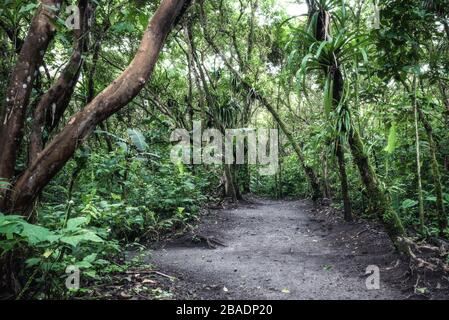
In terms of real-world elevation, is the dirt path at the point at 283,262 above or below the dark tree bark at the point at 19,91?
below

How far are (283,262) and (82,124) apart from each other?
323 centimetres

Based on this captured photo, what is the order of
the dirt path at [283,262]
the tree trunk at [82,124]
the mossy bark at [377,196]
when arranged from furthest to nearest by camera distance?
1. the mossy bark at [377,196]
2. the dirt path at [283,262]
3. the tree trunk at [82,124]

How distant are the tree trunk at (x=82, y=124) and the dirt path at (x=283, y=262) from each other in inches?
65.5

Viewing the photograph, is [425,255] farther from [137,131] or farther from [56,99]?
[56,99]

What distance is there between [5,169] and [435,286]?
3918mm

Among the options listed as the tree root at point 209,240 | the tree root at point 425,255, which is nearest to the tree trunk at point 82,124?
the tree root at point 425,255

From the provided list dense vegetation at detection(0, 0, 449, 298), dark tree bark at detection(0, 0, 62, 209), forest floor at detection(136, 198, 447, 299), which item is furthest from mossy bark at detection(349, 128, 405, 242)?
dark tree bark at detection(0, 0, 62, 209)

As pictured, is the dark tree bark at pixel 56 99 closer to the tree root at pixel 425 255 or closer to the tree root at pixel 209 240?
the tree root at pixel 209 240

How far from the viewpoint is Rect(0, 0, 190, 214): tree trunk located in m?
2.71

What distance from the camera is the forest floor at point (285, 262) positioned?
3613 millimetres

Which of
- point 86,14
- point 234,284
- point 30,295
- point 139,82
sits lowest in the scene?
point 234,284

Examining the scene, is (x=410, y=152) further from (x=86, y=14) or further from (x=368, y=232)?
(x=86, y=14)
